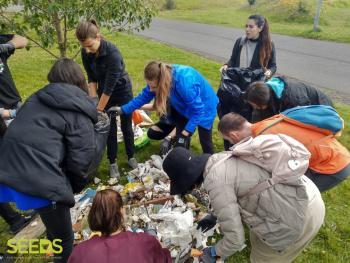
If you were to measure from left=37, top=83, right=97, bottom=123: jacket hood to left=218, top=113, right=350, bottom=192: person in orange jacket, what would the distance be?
1270 mm

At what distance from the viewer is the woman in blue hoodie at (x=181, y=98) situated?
3668mm

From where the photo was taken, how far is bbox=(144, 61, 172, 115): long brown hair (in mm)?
3613

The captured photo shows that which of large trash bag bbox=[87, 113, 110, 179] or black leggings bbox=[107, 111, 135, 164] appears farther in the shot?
black leggings bbox=[107, 111, 135, 164]

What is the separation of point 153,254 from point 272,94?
2174 millimetres

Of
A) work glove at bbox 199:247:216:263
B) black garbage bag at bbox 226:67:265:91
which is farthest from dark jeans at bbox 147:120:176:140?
work glove at bbox 199:247:216:263

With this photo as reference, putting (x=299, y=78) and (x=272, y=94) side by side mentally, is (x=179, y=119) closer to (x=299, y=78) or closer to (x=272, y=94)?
(x=272, y=94)

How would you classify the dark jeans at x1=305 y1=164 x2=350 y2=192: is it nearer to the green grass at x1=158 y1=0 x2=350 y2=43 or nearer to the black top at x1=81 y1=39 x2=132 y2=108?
the black top at x1=81 y1=39 x2=132 y2=108

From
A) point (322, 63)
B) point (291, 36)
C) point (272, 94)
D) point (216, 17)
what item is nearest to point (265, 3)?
point (216, 17)

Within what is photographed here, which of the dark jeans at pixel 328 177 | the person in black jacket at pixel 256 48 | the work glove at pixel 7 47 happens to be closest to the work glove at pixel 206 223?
the dark jeans at pixel 328 177

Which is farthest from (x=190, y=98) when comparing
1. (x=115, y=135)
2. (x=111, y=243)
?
(x=111, y=243)

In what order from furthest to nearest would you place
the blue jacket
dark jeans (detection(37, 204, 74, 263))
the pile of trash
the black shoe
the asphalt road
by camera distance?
1. the asphalt road
2. the blue jacket
3. the black shoe
4. the pile of trash
5. dark jeans (detection(37, 204, 74, 263))

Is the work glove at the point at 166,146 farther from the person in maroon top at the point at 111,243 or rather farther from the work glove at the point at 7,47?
the person in maroon top at the point at 111,243

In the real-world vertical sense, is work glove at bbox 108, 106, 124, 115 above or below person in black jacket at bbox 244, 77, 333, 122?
below

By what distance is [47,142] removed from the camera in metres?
2.38
